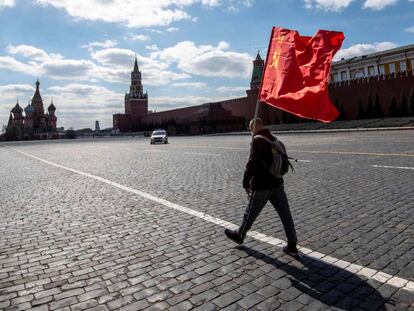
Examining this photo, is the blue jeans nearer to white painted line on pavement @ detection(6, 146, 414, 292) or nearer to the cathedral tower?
white painted line on pavement @ detection(6, 146, 414, 292)

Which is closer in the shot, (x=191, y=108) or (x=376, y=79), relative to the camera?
Result: (x=376, y=79)

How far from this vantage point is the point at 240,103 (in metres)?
70.0

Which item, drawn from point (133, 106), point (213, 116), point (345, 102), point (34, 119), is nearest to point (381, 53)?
point (345, 102)

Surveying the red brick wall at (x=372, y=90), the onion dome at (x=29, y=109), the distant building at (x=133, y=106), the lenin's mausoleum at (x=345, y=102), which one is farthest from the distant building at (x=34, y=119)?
the red brick wall at (x=372, y=90)

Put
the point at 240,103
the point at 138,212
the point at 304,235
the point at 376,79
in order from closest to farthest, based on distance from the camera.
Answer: the point at 304,235
the point at 138,212
the point at 376,79
the point at 240,103

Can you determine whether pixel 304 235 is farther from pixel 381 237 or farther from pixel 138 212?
pixel 138 212

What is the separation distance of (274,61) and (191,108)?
78.3 metres

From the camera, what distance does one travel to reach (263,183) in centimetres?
362

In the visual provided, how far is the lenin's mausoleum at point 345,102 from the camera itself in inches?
1789

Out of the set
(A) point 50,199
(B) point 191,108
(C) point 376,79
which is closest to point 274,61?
(A) point 50,199

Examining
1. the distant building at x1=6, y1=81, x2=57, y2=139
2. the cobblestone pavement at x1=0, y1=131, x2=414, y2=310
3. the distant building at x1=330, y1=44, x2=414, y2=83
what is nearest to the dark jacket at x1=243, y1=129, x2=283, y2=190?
the cobblestone pavement at x1=0, y1=131, x2=414, y2=310

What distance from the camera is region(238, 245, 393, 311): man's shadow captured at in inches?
106

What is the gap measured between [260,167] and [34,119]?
135m

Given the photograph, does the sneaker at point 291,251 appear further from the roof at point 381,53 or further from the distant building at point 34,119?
the distant building at point 34,119
